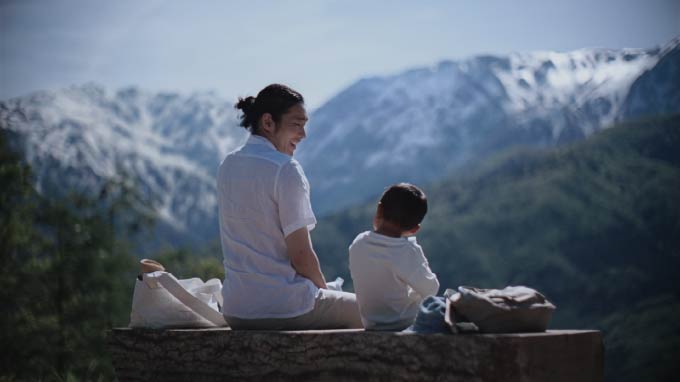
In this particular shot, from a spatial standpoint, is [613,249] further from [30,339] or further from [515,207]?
[30,339]

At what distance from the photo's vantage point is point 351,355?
13.3ft

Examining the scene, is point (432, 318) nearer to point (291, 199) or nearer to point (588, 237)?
point (291, 199)

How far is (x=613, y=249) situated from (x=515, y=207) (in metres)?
33.9

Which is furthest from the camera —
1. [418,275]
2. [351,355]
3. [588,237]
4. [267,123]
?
[588,237]

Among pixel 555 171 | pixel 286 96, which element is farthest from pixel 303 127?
pixel 555 171

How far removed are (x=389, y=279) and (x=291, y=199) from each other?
2.60ft

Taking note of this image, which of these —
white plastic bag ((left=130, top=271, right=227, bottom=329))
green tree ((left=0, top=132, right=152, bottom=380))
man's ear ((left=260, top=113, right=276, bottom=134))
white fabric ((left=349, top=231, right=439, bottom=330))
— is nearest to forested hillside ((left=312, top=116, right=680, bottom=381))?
green tree ((left=0, top=132, right=152, bottom=380))

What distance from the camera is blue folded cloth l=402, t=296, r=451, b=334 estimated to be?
385 centimetres

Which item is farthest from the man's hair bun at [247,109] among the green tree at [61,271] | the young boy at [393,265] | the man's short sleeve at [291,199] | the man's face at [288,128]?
the green tree at [61,271]

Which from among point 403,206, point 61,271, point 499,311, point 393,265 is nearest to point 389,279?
point 393,265

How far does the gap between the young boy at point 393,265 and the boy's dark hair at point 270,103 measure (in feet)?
3.19

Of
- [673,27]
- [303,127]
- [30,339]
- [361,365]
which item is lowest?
[30,339]

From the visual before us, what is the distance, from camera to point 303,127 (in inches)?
196

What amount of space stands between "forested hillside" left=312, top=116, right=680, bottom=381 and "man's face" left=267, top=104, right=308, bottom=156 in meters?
76.6
